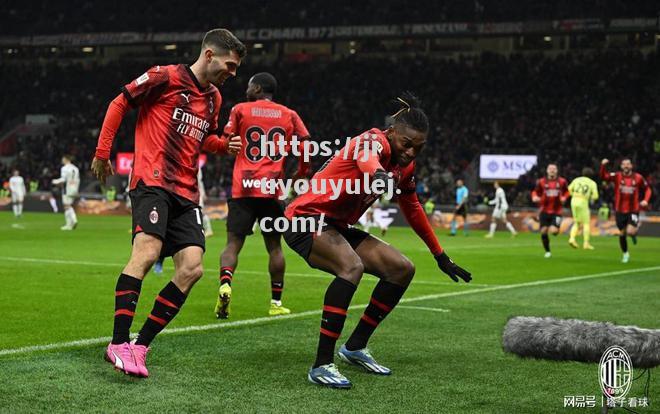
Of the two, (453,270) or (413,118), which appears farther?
(453,270)

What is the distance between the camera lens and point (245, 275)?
44.1 ft

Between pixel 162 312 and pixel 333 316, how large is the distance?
1.11 meters

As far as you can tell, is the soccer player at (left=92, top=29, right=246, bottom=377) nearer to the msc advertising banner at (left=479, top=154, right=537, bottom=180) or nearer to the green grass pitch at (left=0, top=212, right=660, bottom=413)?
the green grass pitch at (left=0, top=212, right=660, bottom=413)

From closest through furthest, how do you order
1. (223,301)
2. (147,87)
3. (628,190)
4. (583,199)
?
(147,87) → (223,301) → (628,190) → (583,199)

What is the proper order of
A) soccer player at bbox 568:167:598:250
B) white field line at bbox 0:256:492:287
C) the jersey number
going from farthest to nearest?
soccer player at bbox 568:167:598:250 < white field line at bbox 0:256:492:287 < the jersey number

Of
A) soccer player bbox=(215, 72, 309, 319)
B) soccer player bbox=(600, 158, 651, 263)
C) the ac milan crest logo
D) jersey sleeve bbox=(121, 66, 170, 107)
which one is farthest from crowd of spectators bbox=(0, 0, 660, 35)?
the ac milan crest logo

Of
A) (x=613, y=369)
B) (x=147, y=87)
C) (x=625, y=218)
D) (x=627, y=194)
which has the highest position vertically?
(x=147, y=87)

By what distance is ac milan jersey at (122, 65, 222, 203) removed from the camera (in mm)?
6059

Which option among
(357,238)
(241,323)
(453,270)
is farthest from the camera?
(241,323)

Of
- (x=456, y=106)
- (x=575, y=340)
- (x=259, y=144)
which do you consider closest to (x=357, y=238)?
(x=575, y=340)

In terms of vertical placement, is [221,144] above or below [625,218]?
above

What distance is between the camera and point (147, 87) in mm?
6062

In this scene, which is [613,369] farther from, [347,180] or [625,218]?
[625,218]

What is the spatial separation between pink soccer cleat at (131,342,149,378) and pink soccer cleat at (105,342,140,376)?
0.02 meters
